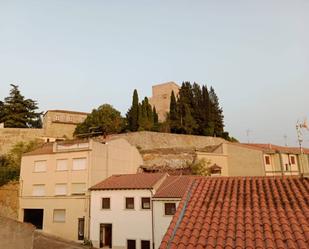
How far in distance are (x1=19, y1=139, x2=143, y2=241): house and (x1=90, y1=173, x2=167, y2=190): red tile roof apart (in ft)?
4.79

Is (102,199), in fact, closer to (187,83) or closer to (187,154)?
(187,154)

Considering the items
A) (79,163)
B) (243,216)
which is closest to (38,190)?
(79,163)

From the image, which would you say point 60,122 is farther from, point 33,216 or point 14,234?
point 14,234

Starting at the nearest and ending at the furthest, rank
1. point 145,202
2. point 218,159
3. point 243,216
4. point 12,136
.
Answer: point 243,216, point 145,202, point 218,159, point 12,136

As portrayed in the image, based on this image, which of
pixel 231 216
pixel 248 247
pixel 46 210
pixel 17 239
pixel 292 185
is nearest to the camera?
pixel 248 247

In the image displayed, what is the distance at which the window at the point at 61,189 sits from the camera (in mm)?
29478

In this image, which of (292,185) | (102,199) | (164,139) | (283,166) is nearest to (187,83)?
(164,139)

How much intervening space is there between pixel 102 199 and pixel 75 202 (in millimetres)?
3253

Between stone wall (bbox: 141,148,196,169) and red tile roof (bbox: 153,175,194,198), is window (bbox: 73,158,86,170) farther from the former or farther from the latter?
stone wall (bbox: 141,148,196,169)

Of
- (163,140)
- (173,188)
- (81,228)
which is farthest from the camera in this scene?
(163,140)

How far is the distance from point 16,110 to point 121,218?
40.2m

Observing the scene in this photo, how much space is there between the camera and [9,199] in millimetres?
31656

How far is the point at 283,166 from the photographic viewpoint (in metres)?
41.6

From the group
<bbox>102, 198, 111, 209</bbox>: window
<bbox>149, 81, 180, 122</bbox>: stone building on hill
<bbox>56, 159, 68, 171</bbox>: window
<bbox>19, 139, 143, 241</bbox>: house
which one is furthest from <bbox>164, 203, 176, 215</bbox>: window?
<bbox>149, 81, 180, 122</bbox>: stone building on hill
